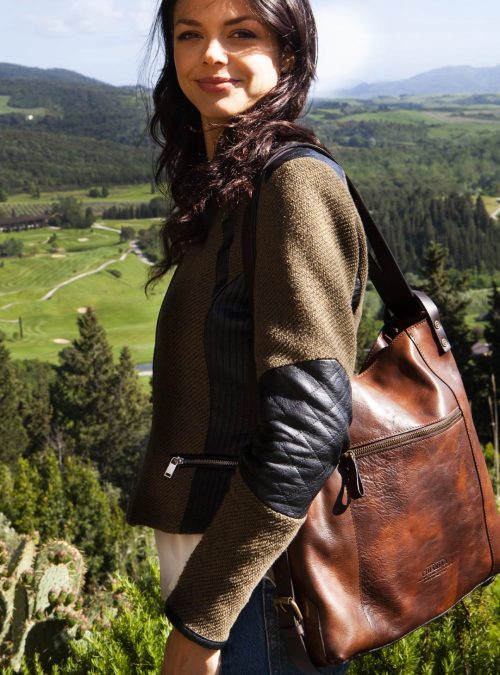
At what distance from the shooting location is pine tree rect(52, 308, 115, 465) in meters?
35.2

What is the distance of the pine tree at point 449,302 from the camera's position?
24609mm

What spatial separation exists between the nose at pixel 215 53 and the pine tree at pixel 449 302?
78.5 ft

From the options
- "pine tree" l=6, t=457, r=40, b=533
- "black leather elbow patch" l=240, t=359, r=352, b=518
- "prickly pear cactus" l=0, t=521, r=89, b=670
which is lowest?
"pine tree" l=6, t=457, r=40, b=533

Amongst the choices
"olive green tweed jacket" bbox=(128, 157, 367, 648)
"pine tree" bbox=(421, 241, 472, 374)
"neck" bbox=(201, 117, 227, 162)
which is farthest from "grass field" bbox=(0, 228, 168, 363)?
"olive green tweed jacket" bbox=(128, 157, 367, 648)

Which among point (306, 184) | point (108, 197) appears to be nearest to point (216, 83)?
point (306, 184)

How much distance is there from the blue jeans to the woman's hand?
111 mm

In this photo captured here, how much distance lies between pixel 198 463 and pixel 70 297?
9055 centimetres

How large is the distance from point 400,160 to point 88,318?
111247 mm

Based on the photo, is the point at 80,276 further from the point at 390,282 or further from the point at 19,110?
the point at 19,110

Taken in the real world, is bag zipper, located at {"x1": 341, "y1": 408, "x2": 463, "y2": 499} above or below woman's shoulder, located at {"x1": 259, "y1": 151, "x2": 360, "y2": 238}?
below

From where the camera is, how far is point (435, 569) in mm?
1259

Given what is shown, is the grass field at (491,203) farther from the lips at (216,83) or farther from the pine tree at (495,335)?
the lips at (216,83)

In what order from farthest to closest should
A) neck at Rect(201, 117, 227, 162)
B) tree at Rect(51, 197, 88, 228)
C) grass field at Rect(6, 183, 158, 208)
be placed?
grass field at Rect(6, 183, 158, 208)
tree at Rect(51, 197, 88, 228)
neck at Rect(201, 117, 227, 162)

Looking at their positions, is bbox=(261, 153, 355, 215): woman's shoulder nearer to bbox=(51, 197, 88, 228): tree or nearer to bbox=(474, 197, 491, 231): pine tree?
bbox=(474, 197, 491, 231): pine tree
